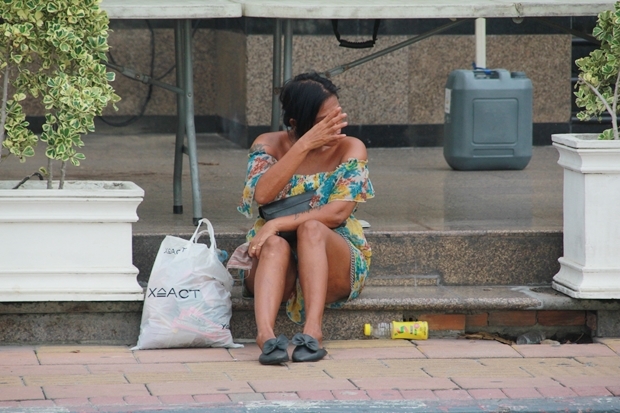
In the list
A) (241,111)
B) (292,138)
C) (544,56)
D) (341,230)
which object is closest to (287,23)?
(292,138)

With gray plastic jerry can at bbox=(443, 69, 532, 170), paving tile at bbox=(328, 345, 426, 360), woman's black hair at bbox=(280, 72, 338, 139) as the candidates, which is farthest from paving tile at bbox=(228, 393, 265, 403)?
gray plastic jerry can at bbox=(443, 69, 532, 170)

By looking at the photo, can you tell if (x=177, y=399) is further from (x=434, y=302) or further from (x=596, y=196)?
(x=596, y=196)

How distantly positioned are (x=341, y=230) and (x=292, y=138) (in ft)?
1.57

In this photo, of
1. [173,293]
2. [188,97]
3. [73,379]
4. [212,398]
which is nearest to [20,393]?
[73,379]

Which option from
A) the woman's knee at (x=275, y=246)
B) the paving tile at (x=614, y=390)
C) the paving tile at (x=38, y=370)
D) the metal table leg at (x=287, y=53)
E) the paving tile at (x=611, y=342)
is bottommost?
the paving tile at (x=614, y=390)

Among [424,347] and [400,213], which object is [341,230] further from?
[400,213]

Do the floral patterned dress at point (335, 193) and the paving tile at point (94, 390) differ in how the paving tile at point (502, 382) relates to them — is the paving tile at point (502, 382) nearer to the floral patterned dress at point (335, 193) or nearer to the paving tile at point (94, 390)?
the floral patterned dress at point (335, 193)

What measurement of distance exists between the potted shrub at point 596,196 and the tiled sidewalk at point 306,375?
12.1 inches

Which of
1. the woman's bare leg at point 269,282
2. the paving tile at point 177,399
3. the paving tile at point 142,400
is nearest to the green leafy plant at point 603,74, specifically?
the woman's bare leg at point 269,282

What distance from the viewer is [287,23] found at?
17.6 feet

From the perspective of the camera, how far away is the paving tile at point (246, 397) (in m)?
4.02

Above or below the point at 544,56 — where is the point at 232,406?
below

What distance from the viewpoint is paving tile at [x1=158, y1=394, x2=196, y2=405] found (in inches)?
157

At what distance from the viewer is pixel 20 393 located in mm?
4074
